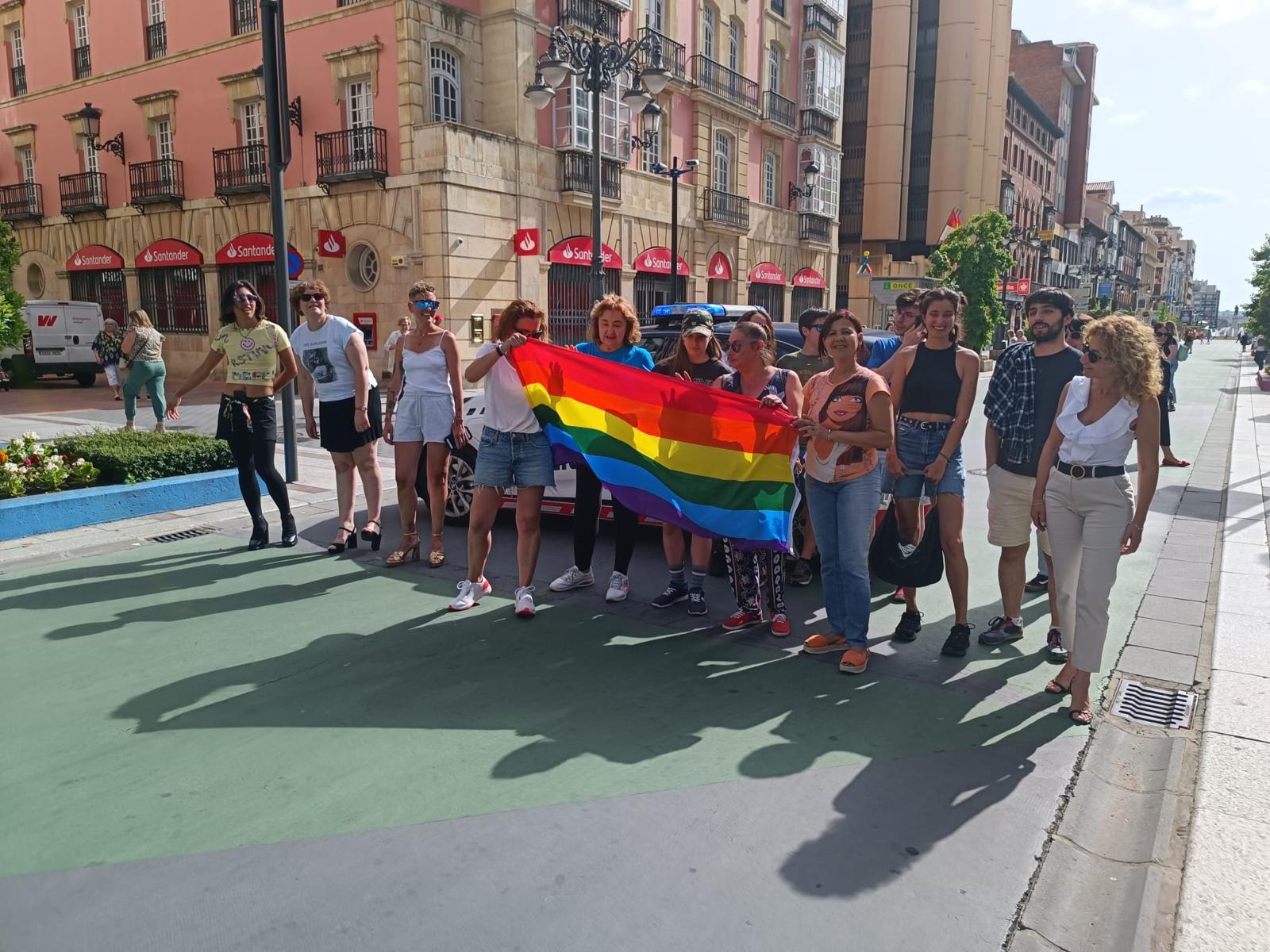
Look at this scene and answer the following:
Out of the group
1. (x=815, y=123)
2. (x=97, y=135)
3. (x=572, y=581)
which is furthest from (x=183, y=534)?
(x=815, y=123)

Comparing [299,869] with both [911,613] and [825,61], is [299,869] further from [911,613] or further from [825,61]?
[825,61]

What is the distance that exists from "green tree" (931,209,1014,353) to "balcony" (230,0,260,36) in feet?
98.0

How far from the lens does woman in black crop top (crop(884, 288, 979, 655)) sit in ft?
16.5

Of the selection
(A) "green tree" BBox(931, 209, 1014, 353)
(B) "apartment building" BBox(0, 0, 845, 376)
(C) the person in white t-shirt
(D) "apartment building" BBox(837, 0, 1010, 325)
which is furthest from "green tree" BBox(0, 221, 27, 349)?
(D) "apartment building" BBox(837, 0, 1010, 325)

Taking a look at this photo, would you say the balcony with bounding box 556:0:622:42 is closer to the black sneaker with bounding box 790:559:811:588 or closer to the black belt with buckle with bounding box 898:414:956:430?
the black sneaker with bounding box 790:559:811:588

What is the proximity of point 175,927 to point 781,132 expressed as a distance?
36.4m

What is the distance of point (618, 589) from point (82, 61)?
108ft

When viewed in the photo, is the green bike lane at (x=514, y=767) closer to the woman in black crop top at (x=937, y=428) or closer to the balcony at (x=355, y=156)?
the woman in black crop top at (x=937, y=428)

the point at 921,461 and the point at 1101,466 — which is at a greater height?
the point at 1101,466

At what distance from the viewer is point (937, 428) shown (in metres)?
5.10

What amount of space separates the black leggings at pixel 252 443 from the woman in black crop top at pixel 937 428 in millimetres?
4585

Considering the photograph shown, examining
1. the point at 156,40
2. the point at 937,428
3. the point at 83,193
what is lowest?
the point at 937,428

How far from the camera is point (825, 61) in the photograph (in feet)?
121

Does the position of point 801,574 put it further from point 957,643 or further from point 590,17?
point 590,17
